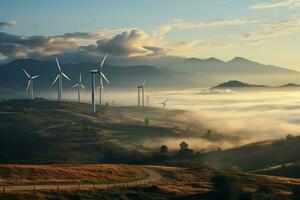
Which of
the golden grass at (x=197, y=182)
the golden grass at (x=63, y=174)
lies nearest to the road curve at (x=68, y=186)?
the golden grass at (x=63, y=174)

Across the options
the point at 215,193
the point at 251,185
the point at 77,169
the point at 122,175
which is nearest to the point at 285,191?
the point at 251,185

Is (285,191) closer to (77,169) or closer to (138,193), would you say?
(138,193)

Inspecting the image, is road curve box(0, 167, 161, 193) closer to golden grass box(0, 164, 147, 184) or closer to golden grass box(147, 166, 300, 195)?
golden grass box(0, 164, 147, 184)

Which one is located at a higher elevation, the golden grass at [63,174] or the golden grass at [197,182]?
the golden grass at [63,174]

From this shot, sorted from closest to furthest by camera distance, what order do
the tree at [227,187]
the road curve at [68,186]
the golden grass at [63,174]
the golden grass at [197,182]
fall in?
the road curve at [68,186] < the tree at [227,187] < the golden grass at [63,174] < the golden grass at [197,182]

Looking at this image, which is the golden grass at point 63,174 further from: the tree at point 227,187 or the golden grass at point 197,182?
the tree at point 227,187

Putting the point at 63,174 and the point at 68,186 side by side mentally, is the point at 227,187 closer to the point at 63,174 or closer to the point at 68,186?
the point at 68,186

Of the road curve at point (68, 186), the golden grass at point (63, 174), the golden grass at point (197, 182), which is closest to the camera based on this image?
the road curve at point (68, 186)

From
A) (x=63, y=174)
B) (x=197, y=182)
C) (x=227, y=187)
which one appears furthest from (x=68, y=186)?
(x=197, y=182)
